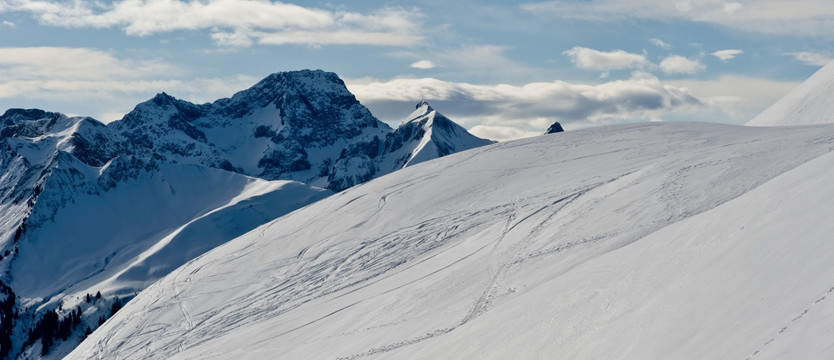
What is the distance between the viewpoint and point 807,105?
101438mm

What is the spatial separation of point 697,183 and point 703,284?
14602 mm

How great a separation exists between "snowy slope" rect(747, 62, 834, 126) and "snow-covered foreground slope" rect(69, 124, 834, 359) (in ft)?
167

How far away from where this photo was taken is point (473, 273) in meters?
33.4

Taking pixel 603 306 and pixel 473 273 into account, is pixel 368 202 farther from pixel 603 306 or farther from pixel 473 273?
pixel 603 306

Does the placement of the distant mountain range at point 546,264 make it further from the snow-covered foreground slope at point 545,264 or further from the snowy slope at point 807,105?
the snowy slope at point 807,105

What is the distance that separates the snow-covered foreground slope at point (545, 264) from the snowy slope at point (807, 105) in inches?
2000

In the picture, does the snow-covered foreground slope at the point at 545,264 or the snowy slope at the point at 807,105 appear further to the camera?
the snowy slope at the point at 807,105

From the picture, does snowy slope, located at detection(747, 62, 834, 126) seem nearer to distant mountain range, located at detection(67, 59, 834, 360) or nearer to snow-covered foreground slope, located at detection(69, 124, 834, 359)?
distant mountain range, located at detection(67, 59, 834, 360)

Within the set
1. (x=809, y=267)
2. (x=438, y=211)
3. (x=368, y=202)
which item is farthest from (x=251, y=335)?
(x=809, y=267)

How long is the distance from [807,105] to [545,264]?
83.0m

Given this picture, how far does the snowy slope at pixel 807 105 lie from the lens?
3760 inches

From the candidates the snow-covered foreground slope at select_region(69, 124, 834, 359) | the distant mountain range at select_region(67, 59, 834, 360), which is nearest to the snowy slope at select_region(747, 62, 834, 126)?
the distant mountain range at select_region(67, 59, 834, 360)

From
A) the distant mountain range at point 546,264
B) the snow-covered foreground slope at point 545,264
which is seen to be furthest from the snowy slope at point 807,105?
the snow-covered foreground slope at point 545,264

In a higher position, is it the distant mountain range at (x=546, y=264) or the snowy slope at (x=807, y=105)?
the snowy slope at (x=807, y=105)
